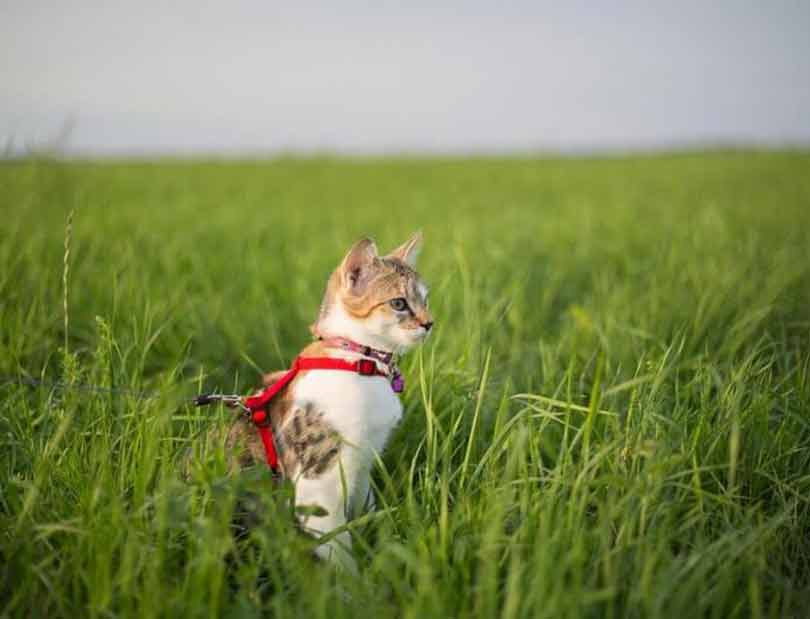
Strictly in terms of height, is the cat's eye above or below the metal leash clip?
above

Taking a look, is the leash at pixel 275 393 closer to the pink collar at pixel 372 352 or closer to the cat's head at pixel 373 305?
the pink collar at pixel 372 352

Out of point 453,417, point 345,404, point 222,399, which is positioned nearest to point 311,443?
point 345,404

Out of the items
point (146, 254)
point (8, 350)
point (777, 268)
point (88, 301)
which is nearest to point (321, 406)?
point (8, 350)

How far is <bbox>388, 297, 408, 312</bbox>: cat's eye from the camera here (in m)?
2.18

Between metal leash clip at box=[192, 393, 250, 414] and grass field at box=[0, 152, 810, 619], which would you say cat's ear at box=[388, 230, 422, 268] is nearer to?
grass field at box=[0, 152, 810, 619]

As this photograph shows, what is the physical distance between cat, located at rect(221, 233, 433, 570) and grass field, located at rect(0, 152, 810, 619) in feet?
0.37

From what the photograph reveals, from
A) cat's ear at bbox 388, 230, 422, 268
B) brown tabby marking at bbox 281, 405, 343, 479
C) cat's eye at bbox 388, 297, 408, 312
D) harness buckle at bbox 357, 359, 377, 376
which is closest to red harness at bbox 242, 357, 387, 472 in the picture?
harness buckle at bbox 357, 359, 377, 376

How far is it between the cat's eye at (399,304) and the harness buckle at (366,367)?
236mm

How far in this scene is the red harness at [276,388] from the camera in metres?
2.05

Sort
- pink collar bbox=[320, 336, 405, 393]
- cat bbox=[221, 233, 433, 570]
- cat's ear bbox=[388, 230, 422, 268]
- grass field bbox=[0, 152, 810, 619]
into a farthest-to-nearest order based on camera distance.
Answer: cat's ear bbox=[388, 230, 422, 268], pink collar bbox=[320, 336, 405, 393], cat bbox=[221, 233, 433, 570], grass field bbox=[0, 152, 810, 619]

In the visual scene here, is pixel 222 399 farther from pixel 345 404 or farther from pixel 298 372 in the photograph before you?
pixel 345 404

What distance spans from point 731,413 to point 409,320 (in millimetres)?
1226

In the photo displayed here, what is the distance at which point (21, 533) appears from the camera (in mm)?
1818

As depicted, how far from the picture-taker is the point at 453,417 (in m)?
2.54
